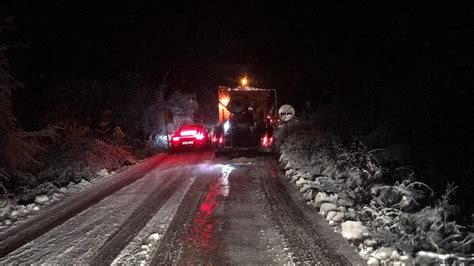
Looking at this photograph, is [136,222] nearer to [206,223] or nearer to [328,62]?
[206,223]

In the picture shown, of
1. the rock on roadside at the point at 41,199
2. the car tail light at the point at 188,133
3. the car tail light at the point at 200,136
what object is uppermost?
the car tail light at the point at 188,133

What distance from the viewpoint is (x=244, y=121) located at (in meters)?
19.1

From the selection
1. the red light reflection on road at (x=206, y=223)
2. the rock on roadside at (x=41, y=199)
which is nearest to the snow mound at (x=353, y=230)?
the red light reflection on road at (x=206, y=223)

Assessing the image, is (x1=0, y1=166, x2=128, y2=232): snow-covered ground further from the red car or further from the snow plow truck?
the red car

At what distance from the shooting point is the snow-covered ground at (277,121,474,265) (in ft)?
17.7

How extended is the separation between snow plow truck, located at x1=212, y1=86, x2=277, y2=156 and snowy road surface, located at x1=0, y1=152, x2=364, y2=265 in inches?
288

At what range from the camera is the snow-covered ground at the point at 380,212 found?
5391 millimetres

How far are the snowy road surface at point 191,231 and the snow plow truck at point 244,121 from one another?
731 centimetres

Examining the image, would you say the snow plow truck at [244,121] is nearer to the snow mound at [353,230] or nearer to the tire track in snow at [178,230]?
the tire track in snow at [178,230]

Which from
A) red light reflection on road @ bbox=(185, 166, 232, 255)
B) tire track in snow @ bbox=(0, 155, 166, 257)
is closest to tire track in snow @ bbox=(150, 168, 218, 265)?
red light reflection on road @ bbox=(185, 166, 232, 255)

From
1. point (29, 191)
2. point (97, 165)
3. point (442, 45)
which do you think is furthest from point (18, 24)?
point (442, 45)

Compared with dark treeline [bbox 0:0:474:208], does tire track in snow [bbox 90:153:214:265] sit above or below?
below

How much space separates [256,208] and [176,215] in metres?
1.76

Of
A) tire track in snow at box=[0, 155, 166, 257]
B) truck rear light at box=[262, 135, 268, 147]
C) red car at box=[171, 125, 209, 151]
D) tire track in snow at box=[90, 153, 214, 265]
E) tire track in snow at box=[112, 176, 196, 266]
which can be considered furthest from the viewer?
red car at box=[171, 125, 209, 151]
